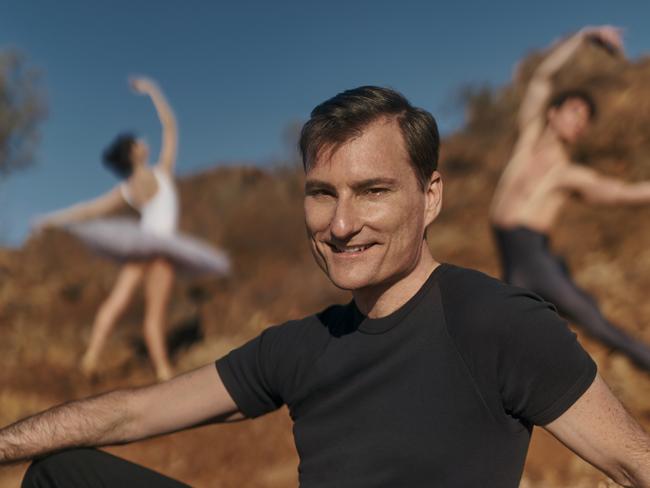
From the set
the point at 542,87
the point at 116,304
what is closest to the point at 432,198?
the point at 542,87

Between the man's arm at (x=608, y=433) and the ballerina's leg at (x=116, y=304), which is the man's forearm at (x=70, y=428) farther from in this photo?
the ballerina's leg at (x=116, y=304)

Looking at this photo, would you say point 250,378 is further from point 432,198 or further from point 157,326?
point 157,326

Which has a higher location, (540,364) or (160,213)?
(160,213)

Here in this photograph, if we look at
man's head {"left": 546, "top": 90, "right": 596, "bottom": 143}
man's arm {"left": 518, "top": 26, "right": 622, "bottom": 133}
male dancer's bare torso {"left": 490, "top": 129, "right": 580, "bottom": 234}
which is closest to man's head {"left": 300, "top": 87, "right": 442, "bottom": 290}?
man's head {"left": 546, "top": 90, "right": 596, "bottom": 143}

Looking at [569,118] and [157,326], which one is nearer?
[569,118]

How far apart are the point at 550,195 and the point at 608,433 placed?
12.5 ft

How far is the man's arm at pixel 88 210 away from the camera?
275 inches

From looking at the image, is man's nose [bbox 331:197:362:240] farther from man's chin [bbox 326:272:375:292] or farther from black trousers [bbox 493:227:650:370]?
black trousers [bbox 493:227:650:370]

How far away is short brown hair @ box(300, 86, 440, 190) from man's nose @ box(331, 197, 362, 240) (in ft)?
0.47

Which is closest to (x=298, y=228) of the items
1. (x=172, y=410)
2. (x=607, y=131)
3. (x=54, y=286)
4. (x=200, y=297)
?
(x=200, y=297)

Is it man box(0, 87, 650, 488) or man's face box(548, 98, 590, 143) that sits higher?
man's face box(548, 98, 590, 143)

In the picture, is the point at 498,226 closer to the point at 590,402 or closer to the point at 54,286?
the point at 590,402

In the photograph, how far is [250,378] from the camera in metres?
2.26

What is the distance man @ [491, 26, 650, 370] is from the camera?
479 cm
